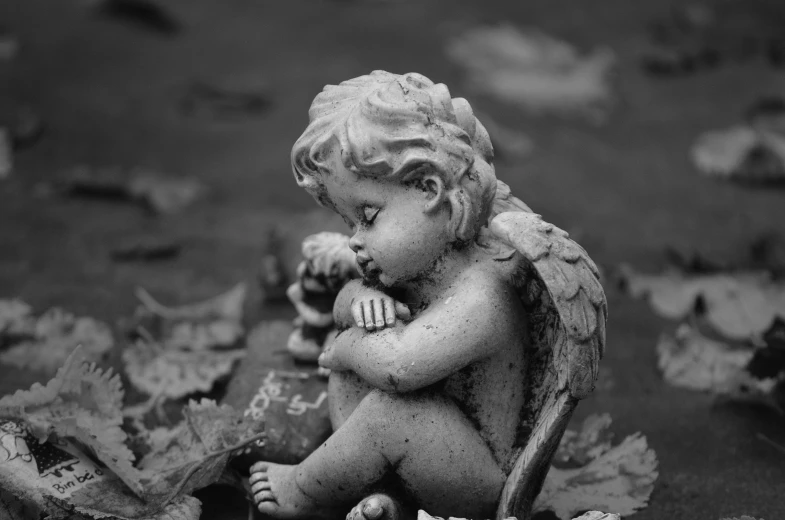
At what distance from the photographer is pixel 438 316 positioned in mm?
2168

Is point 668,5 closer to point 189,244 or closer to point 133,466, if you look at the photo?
point 189,244

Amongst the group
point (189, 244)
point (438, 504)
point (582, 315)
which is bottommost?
point (189, 244)

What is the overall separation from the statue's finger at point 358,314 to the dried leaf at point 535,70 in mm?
3732

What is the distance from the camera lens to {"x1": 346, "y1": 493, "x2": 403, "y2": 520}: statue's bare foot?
2201 mm

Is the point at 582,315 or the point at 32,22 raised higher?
the point at 582,315

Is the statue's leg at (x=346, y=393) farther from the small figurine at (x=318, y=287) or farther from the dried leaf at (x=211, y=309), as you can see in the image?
the dried leaf at (x=211, y=309)

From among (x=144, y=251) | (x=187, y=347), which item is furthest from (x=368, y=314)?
(x=144, y=251)

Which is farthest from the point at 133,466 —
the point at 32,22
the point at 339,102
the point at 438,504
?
the point at 32,22

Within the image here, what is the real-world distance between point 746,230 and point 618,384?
5.27ft

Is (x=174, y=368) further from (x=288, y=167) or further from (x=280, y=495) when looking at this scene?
(x=288, y=167)

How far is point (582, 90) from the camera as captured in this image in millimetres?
5801

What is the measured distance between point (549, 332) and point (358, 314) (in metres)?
0.48

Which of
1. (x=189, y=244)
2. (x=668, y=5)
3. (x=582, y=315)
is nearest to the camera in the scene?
(x=582, y=315)

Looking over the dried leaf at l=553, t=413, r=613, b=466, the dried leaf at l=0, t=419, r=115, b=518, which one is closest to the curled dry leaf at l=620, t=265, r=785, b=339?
the dried leaf at l=553, t=413, r=613, b=466
